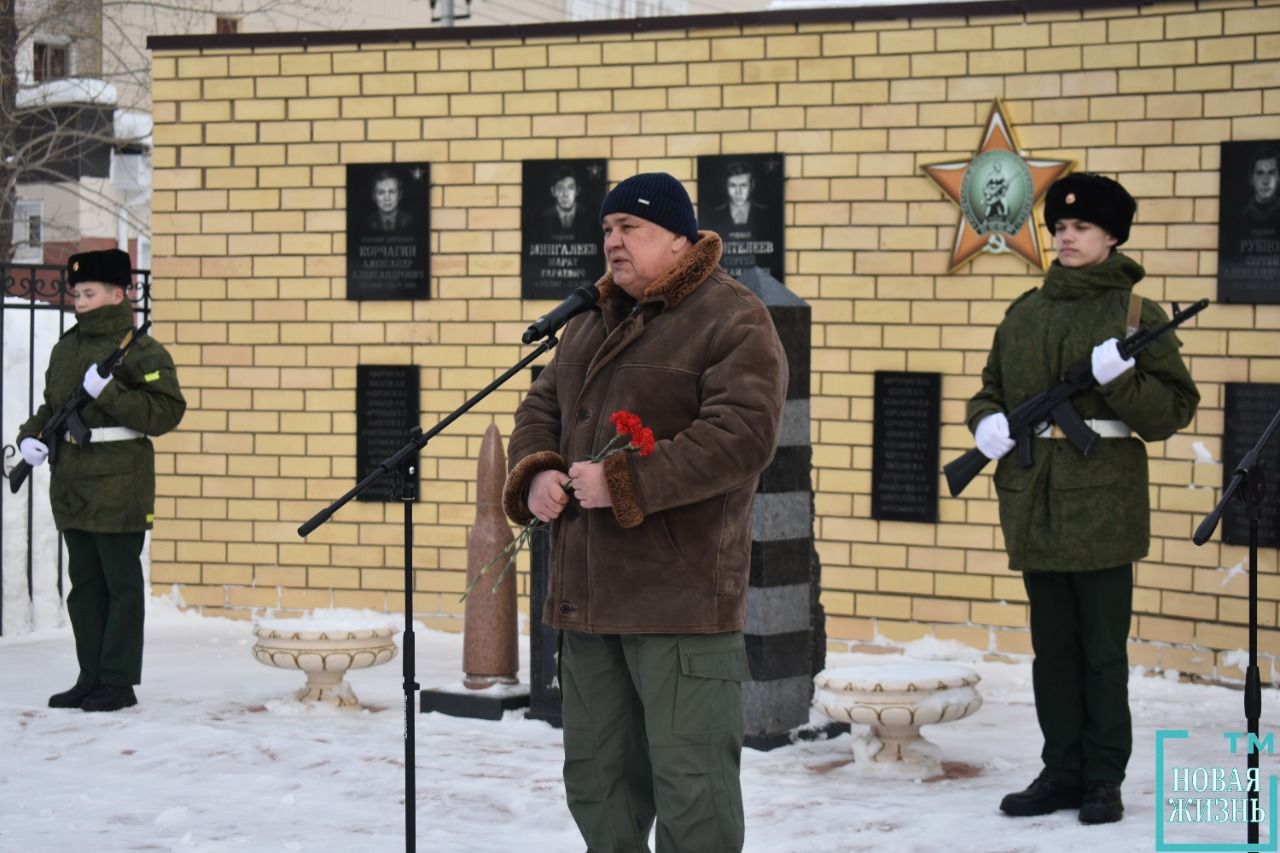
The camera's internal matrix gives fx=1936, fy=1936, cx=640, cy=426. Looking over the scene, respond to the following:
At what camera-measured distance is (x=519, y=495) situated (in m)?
4.87

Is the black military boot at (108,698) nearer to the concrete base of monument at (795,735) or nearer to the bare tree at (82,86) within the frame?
the concrete base of monument at (795,735)

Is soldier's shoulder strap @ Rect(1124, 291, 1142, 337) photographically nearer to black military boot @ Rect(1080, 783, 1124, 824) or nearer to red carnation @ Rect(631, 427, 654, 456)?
black military boot @ Rect(1080, 783, 1124, 824)

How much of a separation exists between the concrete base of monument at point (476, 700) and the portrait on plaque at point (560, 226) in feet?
9.56

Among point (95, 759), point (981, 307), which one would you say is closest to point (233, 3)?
point (981, 307)

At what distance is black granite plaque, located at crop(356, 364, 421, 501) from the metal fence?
1.38 meters

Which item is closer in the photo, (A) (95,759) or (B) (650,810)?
(B) (650,810)

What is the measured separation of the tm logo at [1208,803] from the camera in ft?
19.7

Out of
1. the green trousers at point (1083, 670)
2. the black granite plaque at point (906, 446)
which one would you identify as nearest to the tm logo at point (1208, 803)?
the green trousers at point (1083, 670)

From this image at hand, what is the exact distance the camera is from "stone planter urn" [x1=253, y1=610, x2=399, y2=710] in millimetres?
8359

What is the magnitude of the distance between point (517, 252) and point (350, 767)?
168 inches

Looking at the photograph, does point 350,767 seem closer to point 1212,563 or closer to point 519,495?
point 519,495

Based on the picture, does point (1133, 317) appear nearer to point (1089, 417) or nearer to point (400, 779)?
point (1089, 417)

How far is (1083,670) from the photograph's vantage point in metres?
6.45

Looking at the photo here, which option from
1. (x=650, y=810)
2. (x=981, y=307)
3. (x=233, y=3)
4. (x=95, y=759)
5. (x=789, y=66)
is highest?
(x=233, y=3)
